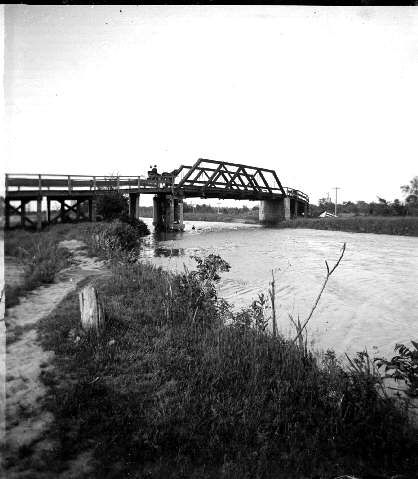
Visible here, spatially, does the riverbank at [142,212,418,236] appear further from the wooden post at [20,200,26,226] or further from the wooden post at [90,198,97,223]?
the wooden post at [20,200,26,226]

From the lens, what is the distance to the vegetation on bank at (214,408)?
2.85 m

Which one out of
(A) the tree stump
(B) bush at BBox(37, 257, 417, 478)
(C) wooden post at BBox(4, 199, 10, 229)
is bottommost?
(B) bush at BBox(37, 257, 417, 478)

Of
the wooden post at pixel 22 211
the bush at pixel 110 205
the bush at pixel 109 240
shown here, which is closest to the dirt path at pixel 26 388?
the wooden post at pixel 22 211

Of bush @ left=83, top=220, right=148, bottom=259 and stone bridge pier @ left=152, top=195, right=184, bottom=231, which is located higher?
stone bridge pier @ left=152, top=195, right=184, bottom=231

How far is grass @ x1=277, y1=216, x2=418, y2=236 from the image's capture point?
27891mm

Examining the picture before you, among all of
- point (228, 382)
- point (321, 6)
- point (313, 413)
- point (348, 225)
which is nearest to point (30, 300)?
point (228, 382)

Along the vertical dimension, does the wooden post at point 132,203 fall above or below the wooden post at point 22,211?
above

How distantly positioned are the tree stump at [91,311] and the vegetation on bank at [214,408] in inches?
7.2

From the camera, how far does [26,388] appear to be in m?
3.63

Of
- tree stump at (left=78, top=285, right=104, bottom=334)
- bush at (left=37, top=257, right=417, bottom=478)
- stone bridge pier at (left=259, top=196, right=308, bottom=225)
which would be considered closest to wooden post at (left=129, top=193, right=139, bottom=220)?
tree stump at (left=78, top=285, right=104, bottom=334)

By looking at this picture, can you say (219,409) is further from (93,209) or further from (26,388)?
(93,209)

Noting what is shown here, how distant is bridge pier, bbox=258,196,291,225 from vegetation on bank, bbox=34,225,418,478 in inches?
1485

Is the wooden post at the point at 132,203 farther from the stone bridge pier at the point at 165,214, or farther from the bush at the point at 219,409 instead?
the bush at the point at 219,409

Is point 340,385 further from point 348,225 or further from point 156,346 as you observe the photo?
point 348,225
